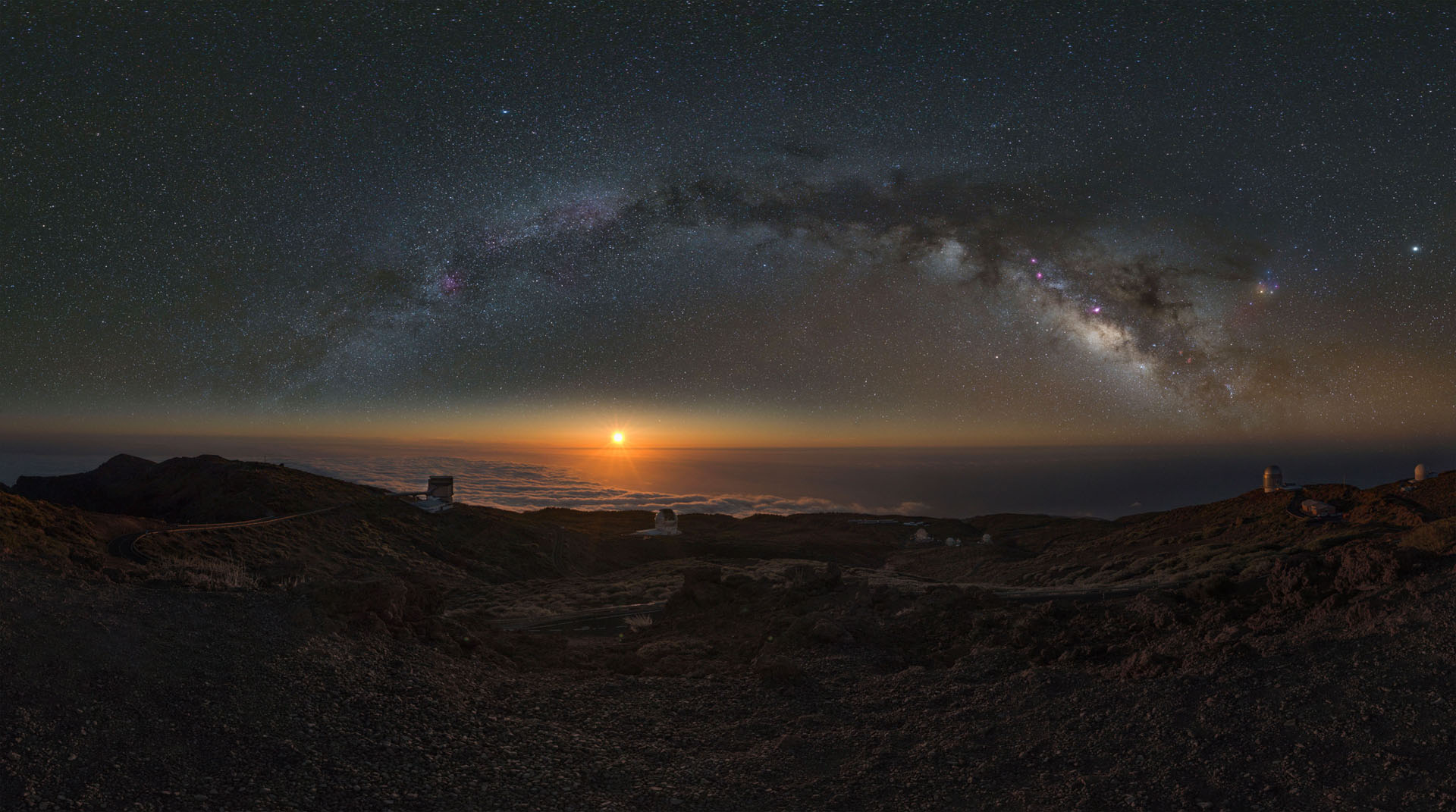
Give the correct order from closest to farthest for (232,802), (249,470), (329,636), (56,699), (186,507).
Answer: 1. (232,802)
2. (56,699)
3. (329,636)
4. (186,507)
5. (249,470)

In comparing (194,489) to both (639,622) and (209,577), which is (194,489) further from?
(639,622)

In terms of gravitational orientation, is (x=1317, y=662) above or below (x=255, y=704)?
above

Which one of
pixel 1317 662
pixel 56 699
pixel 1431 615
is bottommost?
pixel 56 699

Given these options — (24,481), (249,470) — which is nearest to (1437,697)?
(249,470)

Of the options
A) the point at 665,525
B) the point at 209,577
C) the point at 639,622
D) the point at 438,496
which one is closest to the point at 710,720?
the point at 639,622

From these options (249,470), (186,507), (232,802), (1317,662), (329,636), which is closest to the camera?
(232,802)

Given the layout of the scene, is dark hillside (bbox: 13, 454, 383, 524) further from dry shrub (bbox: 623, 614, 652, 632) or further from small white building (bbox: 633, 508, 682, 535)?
dry shrub (bbox: 623, 614, 652, 632)

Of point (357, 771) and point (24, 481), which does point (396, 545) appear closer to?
point (357, 771)

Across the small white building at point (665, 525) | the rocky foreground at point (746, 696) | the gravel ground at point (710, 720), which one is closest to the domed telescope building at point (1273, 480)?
the rocky foreground at point (746, 696)

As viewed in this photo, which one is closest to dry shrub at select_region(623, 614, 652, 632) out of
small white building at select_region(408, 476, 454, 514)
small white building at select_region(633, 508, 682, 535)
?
small white building at select_region(408, 476, 454, 514)
